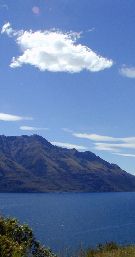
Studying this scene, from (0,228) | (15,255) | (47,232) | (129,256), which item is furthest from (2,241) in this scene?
(47,232)

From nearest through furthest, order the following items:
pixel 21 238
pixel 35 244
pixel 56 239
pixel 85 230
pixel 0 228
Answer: pixel 0 228
pixel 21 238
pixel 35 244
pixel 56 239
pixel 85 230

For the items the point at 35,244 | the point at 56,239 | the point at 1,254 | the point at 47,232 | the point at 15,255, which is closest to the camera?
the point at 15,255

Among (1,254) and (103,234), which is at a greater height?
(1,254)

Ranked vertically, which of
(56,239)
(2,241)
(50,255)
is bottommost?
(56,239)

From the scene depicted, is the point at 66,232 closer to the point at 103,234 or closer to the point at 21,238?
the point at 103,234

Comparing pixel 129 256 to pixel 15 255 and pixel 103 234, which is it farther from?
pixel 103 234

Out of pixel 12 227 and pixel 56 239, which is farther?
pixel 56 239

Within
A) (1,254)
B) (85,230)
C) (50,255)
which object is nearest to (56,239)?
(85,230)

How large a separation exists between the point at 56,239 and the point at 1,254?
11157cm

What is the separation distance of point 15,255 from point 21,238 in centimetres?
688

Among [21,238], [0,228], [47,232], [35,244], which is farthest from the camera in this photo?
[47,232]

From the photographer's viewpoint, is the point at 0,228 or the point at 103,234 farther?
the point at 103,234

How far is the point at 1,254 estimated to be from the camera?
11.8 m

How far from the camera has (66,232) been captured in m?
140
